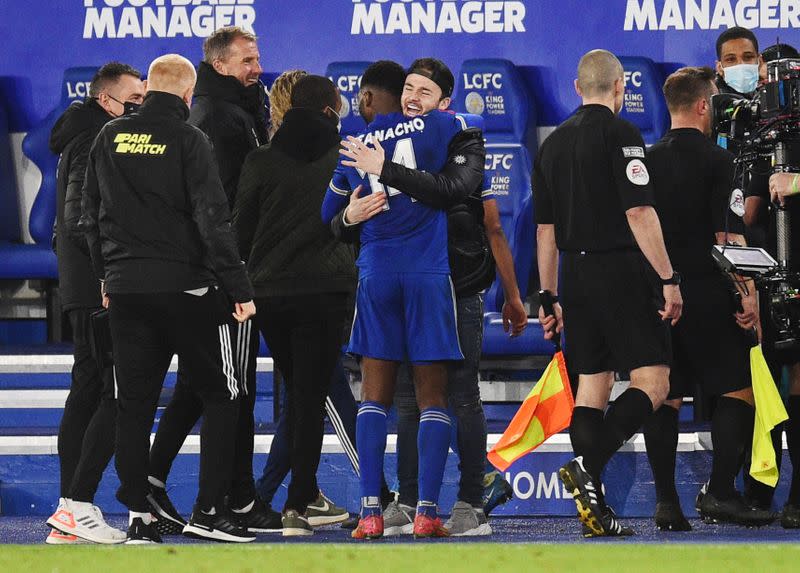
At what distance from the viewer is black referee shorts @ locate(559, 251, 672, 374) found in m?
3.94

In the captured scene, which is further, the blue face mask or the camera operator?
the blue face mask

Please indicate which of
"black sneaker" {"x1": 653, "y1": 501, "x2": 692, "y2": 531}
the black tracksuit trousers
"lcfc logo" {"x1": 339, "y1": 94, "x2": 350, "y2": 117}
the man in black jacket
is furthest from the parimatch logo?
"black sneaker" {"x1": 653, "y1": 501, "x2": 692, "y2": 531}

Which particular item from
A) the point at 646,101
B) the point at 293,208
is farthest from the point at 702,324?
the point at 646,101

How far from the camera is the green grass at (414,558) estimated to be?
266 cm

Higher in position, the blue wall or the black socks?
the blue wall

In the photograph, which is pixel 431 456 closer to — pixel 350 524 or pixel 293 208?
pixel 350 524

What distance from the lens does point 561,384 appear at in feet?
14.0

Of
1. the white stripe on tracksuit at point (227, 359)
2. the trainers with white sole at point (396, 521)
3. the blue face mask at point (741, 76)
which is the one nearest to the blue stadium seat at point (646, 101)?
the blue face mask at point (741, 76)

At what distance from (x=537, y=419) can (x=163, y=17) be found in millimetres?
3291

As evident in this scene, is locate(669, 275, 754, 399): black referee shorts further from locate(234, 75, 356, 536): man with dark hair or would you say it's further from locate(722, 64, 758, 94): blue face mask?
locate(234, 75, 356, 536): man with dark hair

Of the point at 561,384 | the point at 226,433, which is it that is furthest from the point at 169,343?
the point at 561,384

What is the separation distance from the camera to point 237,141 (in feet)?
14.3

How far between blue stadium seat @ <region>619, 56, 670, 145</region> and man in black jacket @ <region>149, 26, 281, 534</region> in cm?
221

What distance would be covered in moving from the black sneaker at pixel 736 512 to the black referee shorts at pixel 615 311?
0.53 m
